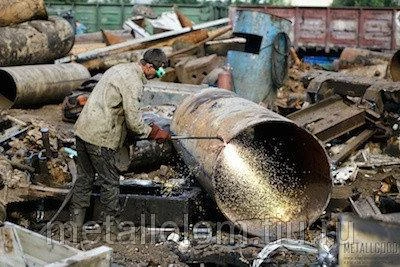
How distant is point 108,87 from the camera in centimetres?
534

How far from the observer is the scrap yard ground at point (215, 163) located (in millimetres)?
4926

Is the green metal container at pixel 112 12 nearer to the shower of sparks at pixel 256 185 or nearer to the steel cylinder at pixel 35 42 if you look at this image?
the steel cylinder at pixel 35 42

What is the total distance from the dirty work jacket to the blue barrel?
4969 mm

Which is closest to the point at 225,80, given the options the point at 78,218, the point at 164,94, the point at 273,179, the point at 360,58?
the point at 164,94

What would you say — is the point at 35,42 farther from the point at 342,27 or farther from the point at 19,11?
the point at 342,27

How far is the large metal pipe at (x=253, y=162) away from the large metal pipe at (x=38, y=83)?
374 cm

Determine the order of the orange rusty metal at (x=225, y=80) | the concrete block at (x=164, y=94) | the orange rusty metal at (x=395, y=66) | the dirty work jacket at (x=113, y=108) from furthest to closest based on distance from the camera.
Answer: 1. the orange rusty metal at (x=395, y=66)
2. the orange rusty metal at (x=225, y=80)
3. the concrete block at (x=164, y=94)
4. the dirty work jacket at (x=113, y=108)

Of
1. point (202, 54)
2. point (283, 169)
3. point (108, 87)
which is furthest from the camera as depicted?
point (202, 54)

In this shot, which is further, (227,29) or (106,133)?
(227,29)

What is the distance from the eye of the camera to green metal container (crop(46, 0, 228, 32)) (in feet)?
59.4

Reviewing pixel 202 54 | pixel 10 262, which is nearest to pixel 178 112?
pixel 10 262

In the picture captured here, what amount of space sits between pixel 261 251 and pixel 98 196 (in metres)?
1.78

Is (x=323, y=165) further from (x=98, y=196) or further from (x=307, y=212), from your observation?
(x=98, y=196)

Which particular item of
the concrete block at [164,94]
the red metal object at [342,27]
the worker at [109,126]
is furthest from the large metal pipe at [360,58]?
the worker at [109,126]
